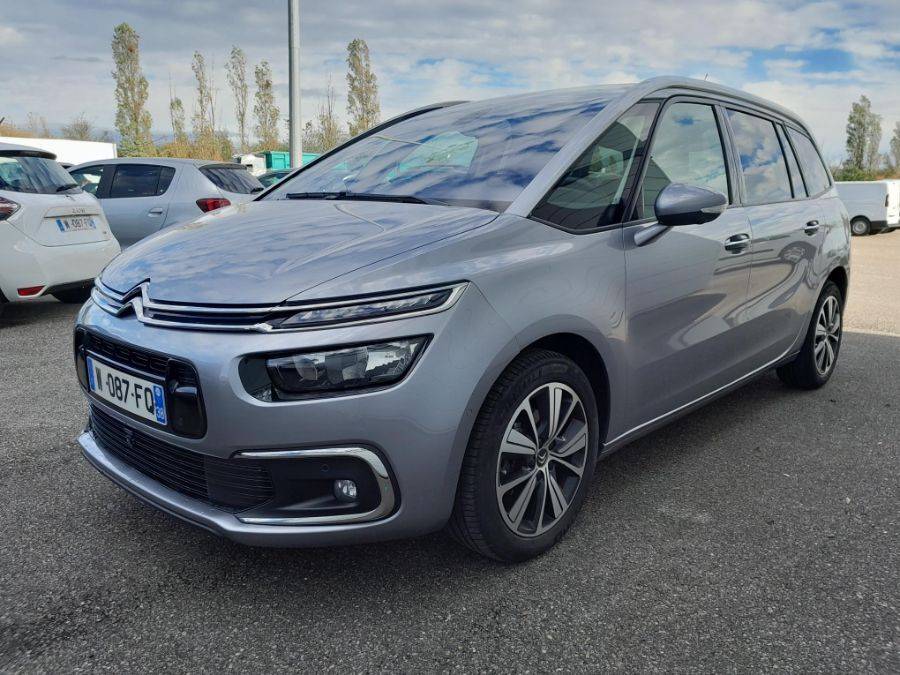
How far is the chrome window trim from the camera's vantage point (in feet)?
6.29

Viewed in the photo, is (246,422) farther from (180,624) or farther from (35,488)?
(35,488)

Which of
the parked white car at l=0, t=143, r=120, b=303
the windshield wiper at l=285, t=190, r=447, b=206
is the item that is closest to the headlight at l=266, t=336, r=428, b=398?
the windshield wiper at l=285, t=190, r=447, b=206

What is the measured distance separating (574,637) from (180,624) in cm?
108

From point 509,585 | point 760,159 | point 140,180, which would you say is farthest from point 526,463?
point 140,180

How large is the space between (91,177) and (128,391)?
749 cm

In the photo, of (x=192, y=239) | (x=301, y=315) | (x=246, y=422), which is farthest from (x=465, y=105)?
(x=246, y=422)

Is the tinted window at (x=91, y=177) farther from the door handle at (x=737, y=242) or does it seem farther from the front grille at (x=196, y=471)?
the door handle at (x=737, y=242)

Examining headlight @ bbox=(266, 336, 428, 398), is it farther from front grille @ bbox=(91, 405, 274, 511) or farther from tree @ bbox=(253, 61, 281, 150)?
tree @ bbox=(253, 61, 281, 150)

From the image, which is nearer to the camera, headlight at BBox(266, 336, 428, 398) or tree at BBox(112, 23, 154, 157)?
headlight at BBox(266, 336, 428, 398)

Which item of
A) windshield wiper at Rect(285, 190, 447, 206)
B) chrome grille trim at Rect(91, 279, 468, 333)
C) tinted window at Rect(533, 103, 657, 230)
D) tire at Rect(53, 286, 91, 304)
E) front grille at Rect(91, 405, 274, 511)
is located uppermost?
tinted window at Rect(533, 103, 657, 230)

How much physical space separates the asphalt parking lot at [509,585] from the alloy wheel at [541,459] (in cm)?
18

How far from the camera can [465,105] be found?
3.43 metres

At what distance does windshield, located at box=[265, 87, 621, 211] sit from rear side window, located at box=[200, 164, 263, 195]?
5018 millimetres

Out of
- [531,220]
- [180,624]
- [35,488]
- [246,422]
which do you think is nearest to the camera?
[246,422]
